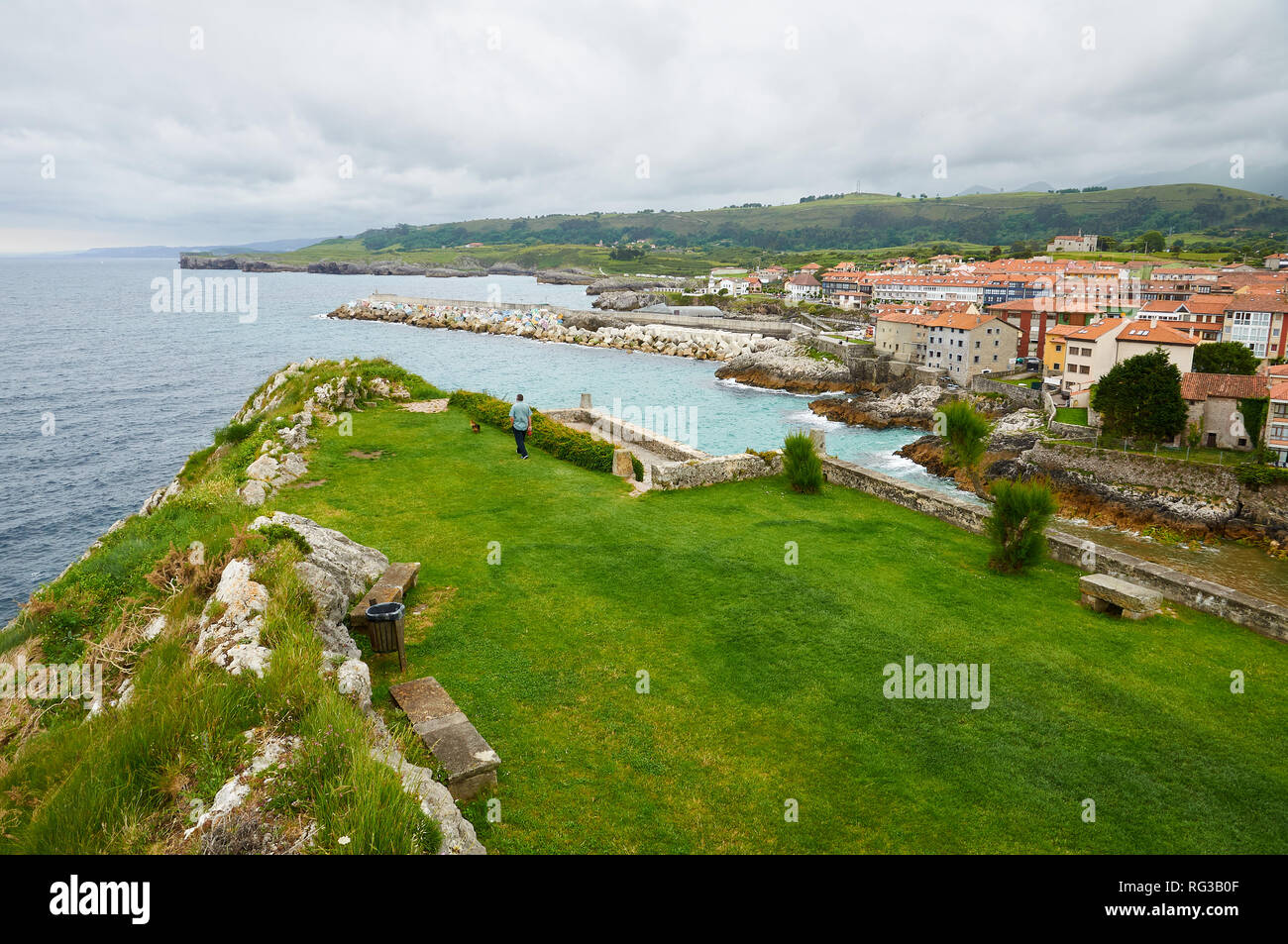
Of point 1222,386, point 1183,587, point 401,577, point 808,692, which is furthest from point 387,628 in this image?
point 1222,386

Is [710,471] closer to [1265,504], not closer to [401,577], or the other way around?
[401,577]

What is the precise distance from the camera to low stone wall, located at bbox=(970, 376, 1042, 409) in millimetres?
59438

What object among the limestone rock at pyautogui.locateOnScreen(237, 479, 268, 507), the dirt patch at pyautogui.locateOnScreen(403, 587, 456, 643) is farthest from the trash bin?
the limestone rock at pyautogui.locateOnScreen(237, 479, 268, 507)

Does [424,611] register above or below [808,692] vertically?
above

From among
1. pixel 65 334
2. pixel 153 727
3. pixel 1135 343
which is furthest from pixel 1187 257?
pixel 65 334

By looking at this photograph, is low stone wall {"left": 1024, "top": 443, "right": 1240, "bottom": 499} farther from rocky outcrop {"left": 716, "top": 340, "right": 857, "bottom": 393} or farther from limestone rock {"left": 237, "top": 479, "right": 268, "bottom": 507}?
limestone rock {"left": 237, "top": 479, "right": 268, "bottom": 507}

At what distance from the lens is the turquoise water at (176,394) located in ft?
100

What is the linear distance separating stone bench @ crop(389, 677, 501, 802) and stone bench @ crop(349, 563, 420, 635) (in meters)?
1.76

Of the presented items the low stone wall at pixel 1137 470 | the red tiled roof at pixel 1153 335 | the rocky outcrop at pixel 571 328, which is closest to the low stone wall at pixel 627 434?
the low stone wall at pixel 1137 470

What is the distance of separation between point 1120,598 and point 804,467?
7.65 meters

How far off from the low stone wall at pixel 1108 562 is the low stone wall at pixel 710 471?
178 centimetres

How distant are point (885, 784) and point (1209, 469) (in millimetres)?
46461

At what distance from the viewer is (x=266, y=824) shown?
4871 mm

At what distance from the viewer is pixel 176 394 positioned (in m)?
55.4
